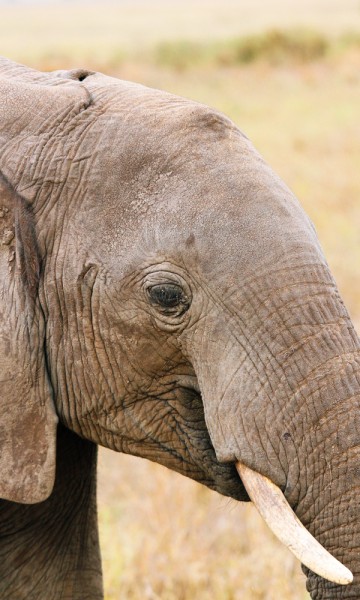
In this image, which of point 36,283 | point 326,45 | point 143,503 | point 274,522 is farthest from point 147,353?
point 326,45

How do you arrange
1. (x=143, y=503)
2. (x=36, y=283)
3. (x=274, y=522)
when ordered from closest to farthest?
(x=274, y=522), (x=36, y=283), (x=143, y=503)

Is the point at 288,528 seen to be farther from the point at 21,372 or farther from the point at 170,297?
the point at 21,372

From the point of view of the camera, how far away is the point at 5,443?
263cm

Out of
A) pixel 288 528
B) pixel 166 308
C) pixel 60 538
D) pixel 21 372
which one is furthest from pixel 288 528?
pixel 60 538

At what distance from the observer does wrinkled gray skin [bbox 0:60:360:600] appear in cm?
239

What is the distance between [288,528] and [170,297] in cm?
58

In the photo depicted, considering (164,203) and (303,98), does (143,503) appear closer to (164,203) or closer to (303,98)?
(164,203)

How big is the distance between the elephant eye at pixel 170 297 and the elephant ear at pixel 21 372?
306 millimetres

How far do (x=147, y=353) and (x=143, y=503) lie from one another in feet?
8.52

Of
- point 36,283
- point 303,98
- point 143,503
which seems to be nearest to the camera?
point 36,283

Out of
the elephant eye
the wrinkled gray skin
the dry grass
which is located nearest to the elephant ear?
the wrinkled gray skin

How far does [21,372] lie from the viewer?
2.64m

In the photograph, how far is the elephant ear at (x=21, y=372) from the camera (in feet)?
8.63

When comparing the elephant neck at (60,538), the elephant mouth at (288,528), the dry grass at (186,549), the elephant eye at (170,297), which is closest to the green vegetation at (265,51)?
the dry grass at (186,549)
